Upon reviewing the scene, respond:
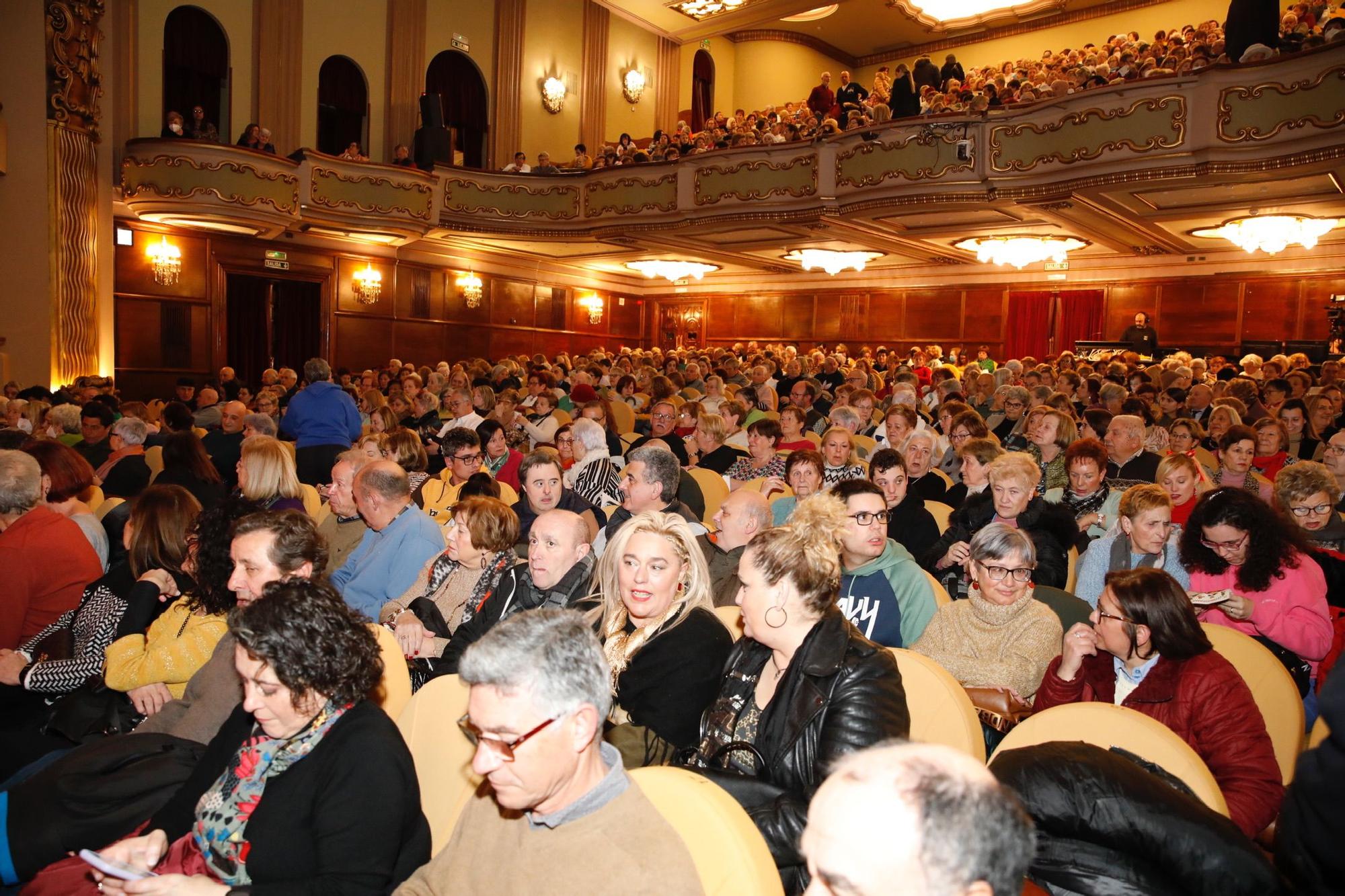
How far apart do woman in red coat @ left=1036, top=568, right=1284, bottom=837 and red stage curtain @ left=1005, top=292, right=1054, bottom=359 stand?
14189mm

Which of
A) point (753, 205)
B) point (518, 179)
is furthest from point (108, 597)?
point (518, 179)

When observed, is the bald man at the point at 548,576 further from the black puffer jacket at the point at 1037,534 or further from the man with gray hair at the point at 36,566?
the black puffer jacket at the point at 1037,534

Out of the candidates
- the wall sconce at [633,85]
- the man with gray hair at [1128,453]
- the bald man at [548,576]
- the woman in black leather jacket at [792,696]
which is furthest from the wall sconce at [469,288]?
the woman in black leather jacket at [792,696]

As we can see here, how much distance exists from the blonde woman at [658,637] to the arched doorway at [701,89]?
57.2 ft

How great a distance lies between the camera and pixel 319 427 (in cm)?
625

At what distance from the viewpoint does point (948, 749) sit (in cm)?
99

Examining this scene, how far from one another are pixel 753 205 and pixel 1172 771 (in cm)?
1084

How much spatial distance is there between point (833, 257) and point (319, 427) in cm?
1032

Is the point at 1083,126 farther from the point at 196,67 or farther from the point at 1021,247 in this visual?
the point at 196,67

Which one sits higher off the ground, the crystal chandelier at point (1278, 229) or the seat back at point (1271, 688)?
the crystal chandelier at point (1278, 229)

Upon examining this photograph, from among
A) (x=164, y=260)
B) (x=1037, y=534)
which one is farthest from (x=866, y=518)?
(x=164, y=260)

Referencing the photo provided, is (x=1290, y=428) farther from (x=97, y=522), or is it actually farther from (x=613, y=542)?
(x=97, y=522)

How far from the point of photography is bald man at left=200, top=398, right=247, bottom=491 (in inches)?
241

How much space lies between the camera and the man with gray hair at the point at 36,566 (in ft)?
9.82
